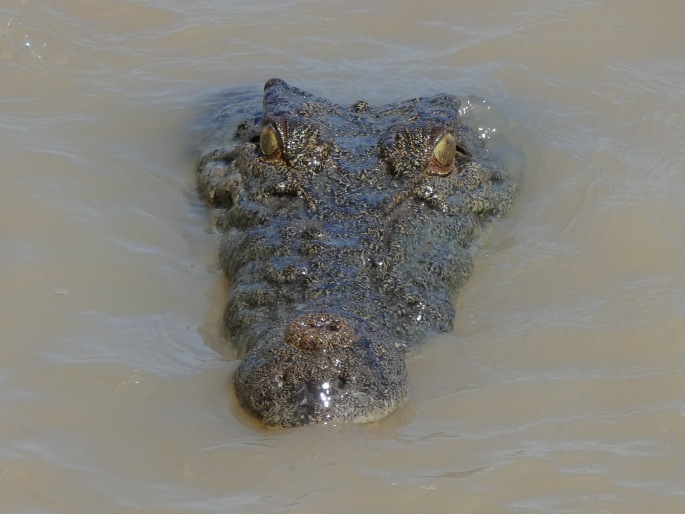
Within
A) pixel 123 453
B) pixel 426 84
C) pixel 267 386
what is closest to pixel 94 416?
pixel 123 453

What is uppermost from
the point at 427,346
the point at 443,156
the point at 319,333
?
the point at 443,156

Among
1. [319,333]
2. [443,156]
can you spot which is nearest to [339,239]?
[319,333]

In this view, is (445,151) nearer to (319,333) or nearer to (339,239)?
(339,239)

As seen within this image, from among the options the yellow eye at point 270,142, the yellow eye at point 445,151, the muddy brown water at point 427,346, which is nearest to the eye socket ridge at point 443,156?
the yellow eye at point 445,151

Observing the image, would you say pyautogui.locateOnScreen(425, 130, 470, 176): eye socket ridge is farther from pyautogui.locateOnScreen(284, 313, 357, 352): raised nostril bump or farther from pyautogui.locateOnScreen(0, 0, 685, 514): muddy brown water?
pyautogui.locateOnScreen(284, 313, 357, 352): raised nostril bump

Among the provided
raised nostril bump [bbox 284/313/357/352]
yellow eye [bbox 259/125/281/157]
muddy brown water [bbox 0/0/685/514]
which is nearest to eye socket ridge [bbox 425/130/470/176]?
muddy brown water [bbox 0/0/685/514]

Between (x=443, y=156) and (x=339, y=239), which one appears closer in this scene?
(x=339, y=239)

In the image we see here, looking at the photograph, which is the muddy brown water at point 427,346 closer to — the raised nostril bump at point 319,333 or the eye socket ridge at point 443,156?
the raised nostril bump at point 319,333
